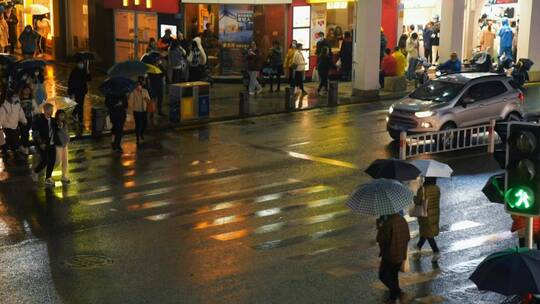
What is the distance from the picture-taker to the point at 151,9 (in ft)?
114

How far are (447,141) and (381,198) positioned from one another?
438 inches

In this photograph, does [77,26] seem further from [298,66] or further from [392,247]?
[392,247]

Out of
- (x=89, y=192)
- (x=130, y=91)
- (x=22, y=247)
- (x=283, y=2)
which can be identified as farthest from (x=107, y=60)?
(x=22, y=247)

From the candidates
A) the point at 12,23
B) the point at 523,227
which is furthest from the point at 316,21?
the point at 523,227

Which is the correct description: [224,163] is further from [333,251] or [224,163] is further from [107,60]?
[107,60]

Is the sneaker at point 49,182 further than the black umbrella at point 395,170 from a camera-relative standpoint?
Yes

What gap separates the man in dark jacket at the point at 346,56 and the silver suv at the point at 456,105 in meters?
11.8

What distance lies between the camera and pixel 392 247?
37.4ft

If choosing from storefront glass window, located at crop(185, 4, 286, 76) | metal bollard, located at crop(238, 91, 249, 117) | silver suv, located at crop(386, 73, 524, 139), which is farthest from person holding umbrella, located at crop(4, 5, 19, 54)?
silver suv, located at crop(386, 73, 524, 139)

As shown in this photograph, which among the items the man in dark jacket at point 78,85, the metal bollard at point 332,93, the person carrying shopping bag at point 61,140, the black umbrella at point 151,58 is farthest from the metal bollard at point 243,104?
the person carrying shopping bag at point 61,140

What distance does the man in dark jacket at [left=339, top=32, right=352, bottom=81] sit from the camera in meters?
35.3

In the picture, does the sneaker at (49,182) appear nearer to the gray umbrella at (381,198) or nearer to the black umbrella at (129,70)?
the black umbrella at (129,70)

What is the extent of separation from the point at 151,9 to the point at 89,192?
18.6 m

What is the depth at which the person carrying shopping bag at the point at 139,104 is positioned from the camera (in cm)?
2248
